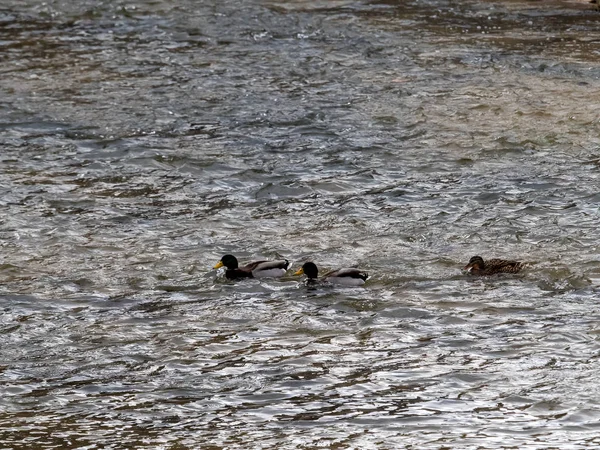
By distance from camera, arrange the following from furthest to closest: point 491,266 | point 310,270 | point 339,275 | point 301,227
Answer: point 301,227, point 310,270, point 491,266, point 339,275

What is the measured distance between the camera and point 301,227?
13.8 metres

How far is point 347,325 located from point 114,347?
6.67 feet

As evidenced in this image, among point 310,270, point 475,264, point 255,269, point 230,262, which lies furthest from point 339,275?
point 475,264

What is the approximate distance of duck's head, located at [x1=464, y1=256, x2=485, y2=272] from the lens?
11891 millimetres

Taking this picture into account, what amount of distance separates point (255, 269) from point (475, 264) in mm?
2101

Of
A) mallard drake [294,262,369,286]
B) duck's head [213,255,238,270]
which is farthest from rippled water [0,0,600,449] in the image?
duck's head [213,255,238,270]

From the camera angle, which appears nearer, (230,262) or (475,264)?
(475,264)

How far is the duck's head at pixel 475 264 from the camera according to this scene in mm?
11891

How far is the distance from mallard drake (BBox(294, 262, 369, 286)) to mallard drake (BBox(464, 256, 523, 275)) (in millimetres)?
1018

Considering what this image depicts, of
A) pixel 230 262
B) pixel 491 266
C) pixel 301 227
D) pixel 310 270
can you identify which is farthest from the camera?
pixel 301 227

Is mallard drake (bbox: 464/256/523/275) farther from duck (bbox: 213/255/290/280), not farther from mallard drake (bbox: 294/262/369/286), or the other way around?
duck (bbox: 213/255/290/280)

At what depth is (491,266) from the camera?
11.9 m

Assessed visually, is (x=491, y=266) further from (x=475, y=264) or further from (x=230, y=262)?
(x=230, y=262)

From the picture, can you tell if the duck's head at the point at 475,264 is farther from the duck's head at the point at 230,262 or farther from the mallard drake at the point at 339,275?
the duck's head at the point at 230,262
